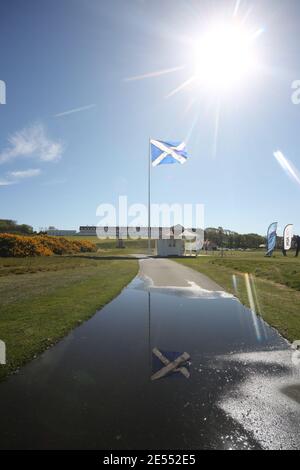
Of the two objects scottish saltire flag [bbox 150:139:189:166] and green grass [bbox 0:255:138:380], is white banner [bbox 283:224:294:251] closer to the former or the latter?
scottish saltire flag [bbox 150:139:189:166]

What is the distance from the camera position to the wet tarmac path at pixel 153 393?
3924mm

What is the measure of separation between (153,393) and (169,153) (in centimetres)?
2982

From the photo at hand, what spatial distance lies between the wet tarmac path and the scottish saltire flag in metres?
25.4

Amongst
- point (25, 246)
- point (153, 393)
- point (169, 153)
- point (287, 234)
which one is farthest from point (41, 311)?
point (287, 234)

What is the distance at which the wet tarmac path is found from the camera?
3.92 metres

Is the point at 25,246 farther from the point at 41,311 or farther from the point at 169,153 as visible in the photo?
the point at 41,311

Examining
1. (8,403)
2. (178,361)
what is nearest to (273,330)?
(178,361)

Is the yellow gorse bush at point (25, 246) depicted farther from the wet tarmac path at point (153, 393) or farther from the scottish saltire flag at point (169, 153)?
the wet tarmac path at point (153, 393)

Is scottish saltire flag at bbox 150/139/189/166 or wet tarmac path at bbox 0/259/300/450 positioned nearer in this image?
wet tarmac path at bbox 0/259/300/450

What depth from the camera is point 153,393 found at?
5062 millimetres

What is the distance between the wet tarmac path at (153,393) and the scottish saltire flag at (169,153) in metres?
25.4

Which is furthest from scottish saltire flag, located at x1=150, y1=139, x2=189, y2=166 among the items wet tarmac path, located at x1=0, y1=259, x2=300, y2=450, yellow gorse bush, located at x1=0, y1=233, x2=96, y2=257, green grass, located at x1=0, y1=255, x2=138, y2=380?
wet tarmac path, located at x1=0, y1=259, x2=300, y2=450

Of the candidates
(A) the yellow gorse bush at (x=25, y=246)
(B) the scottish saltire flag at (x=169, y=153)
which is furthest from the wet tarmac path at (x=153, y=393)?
(A) the yellow gorse bush at (x=25, y=246)
